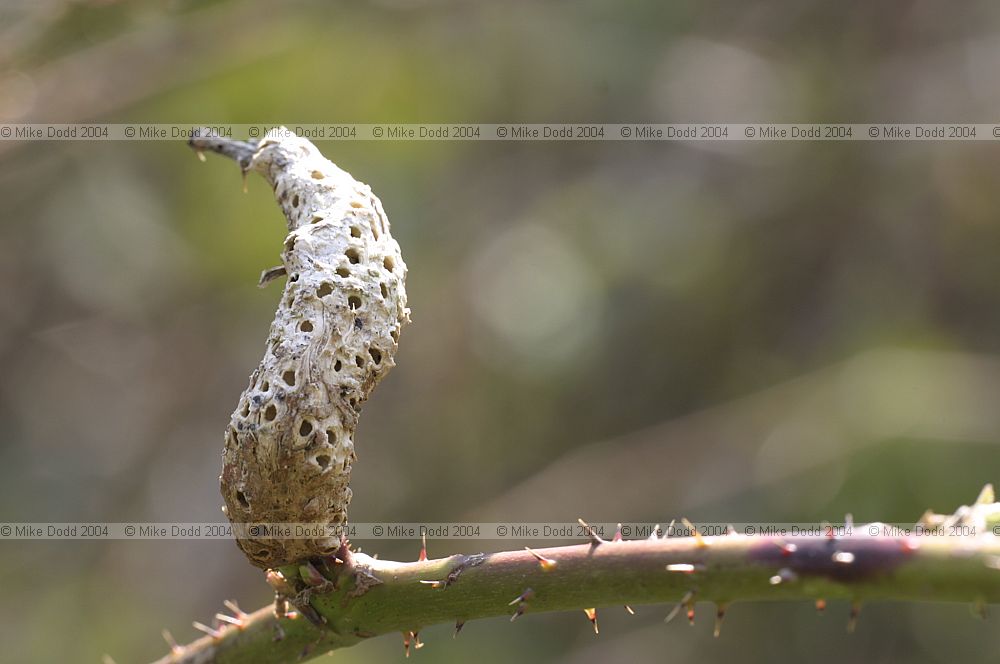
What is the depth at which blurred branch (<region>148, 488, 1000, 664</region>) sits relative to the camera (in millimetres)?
1318

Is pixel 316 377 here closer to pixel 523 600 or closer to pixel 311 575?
pixel 311 575

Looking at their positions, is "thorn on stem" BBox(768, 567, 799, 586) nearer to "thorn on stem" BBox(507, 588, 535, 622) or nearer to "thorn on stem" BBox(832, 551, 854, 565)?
"thorn on stem" BBox(832, 551, 854, 565)

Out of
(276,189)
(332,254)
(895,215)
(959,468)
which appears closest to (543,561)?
(332,254)

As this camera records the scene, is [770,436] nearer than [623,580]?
No

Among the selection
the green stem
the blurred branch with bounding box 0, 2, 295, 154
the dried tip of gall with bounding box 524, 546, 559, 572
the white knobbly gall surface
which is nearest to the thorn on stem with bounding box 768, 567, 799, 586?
the green stem

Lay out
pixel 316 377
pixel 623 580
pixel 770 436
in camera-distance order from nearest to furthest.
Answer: pixel 623 580 → pixel 316 377 → pixel 770 436

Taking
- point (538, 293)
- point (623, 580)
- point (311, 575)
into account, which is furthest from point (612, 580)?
point (538, 293)

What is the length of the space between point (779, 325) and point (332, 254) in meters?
4.75

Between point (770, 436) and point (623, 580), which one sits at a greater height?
point (770, 436)

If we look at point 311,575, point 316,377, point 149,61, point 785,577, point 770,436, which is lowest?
point 785,577

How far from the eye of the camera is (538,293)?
5586 mm

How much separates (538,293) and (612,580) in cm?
416

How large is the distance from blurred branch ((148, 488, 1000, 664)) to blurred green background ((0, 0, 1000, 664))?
3.43 metres

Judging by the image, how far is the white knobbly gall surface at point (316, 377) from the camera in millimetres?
1563
